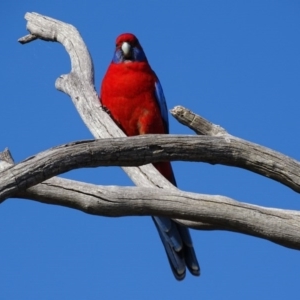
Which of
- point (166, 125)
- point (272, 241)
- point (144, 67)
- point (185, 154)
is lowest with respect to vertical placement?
point (272, 241)

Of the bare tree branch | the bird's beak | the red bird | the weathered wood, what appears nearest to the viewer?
the weathered wood

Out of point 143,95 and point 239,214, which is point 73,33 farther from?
point 239,214

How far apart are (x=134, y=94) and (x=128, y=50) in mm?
417

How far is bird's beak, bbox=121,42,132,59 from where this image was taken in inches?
227

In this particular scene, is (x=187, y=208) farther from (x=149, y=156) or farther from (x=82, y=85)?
(x=82, y=85)

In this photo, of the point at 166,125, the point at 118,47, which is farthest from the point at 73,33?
the point at 166,125

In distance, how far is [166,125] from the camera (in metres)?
5.68

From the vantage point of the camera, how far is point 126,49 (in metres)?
5.77

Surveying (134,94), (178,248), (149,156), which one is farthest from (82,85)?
(149,156)

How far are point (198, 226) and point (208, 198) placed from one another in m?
0.23

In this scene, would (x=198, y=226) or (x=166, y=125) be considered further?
(x=166, y=125)

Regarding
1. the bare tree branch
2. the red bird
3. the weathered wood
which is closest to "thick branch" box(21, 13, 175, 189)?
the red bird

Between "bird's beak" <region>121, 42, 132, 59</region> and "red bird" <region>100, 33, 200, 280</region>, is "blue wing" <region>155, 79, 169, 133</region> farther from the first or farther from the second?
"bird's beak" <region>121, 42, 132, 59</region>

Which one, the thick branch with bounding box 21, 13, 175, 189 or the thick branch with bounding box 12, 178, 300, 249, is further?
the thick branch with bounding box 21, 13, 175, 189
